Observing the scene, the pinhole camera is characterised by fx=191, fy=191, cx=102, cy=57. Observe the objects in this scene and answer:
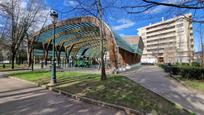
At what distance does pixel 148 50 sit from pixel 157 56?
16645 mm

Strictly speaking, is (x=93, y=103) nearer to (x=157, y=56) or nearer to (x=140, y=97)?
(x=140, y=97)

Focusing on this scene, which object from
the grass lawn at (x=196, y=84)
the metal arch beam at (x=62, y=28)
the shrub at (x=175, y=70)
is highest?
the metal arch beam at (x=62, y=28)

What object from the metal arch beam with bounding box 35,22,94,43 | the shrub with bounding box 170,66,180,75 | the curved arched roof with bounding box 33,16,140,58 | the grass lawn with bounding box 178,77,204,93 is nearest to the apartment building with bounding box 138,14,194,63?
the curved arched roof with bounding box 33,16,140,58

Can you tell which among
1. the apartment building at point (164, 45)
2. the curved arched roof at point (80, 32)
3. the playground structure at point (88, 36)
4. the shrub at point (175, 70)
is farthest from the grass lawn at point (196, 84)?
the apartment building at point (164, 45)

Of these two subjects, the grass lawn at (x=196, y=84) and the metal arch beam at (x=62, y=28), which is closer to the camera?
the grass lawn at (x=196, y=84)

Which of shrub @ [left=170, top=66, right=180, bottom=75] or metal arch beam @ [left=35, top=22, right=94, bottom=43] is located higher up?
metal arch beam @ [left=35, top=22, right=94, bottom=43]

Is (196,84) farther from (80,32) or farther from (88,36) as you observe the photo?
(88,36)

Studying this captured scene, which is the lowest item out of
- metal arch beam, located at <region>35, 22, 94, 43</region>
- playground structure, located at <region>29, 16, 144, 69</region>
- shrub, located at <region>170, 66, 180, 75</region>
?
shrub, located at <region>170, 66, 180, 75</region>

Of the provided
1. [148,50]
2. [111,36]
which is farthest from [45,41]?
[148,50]

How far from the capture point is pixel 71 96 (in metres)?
9.44

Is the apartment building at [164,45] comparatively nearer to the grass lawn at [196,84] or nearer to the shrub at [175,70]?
the shrub at [175,70]

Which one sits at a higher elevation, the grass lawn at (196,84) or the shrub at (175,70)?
the shrub at (175,70)

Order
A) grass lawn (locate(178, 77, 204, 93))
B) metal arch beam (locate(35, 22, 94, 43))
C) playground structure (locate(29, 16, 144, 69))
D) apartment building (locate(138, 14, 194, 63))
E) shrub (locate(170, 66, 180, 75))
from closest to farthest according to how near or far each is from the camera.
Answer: grass lawn (locate(178, 77, 204, 93))
shrub (locate(170, 66, 180, 75))
playground structure (locate(29, 16, 144, 69))
metal arch beam (locate(35, 22, 94, 43))
apartment building (locate(138, 14, 194, 63))

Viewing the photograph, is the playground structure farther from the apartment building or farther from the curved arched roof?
the apartment building
